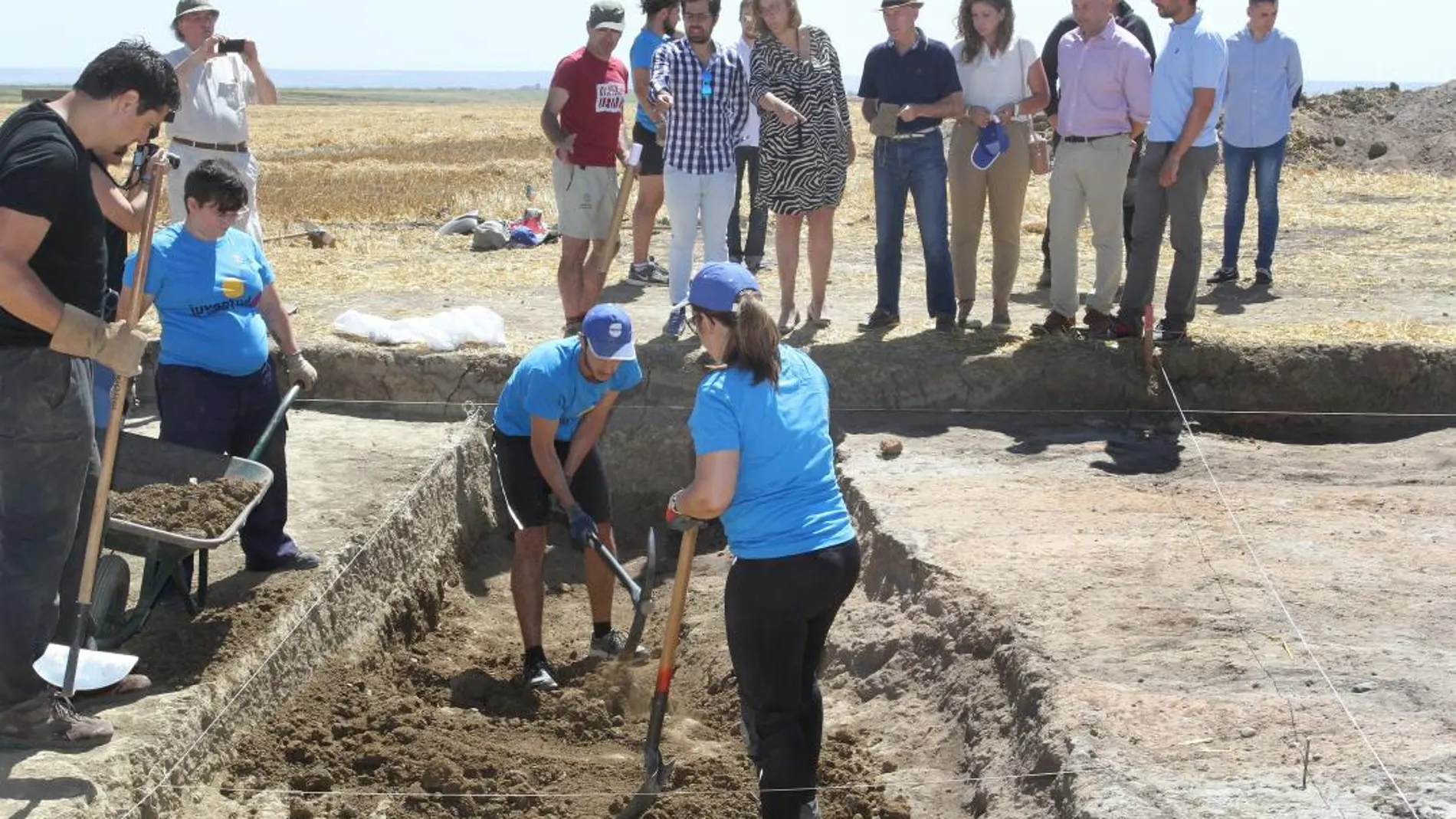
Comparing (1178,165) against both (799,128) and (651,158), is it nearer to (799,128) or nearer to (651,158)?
(799,128)

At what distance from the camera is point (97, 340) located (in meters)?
4.86

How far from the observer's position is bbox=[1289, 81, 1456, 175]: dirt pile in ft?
74.6

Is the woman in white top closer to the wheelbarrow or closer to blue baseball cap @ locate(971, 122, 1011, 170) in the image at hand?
blue baseball cap @ locate(971, 122, 1011, 170)

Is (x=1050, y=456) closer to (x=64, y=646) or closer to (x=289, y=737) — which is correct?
(x=289, y=737)

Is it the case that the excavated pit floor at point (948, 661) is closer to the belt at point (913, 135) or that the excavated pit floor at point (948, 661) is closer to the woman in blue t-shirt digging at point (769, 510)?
the woman in blue t-shirt digging at point (769, 510)

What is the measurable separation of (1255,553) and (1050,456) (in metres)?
1.92

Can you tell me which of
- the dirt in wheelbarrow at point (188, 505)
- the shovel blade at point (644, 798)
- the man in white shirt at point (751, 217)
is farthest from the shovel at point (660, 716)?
the man in white shirt at point (751, 217)

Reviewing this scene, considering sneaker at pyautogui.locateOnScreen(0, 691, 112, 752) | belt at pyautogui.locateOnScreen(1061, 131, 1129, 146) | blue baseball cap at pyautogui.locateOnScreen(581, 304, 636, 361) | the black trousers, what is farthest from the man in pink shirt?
sneaker at pyautogui.locateOnScreen(0, 691, 112, 752)

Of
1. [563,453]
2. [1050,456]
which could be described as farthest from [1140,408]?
[563,453]

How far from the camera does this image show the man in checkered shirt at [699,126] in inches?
363

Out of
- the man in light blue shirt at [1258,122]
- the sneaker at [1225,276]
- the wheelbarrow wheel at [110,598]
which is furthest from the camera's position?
the sneaker at [1225,276]

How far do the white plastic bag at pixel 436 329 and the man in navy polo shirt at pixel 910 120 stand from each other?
2.43 meters

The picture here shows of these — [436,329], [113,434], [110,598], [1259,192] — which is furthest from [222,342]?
[1259,192]

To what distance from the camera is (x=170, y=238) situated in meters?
6.41
